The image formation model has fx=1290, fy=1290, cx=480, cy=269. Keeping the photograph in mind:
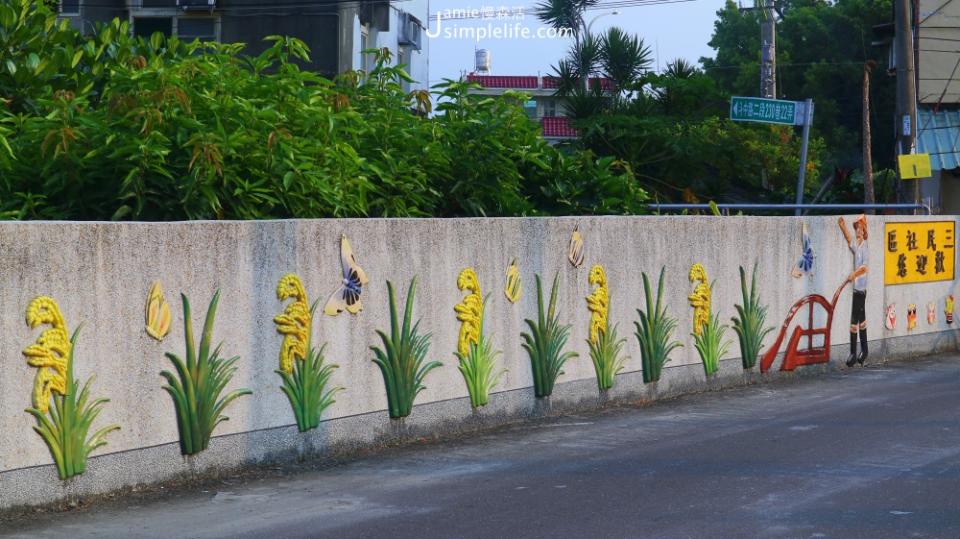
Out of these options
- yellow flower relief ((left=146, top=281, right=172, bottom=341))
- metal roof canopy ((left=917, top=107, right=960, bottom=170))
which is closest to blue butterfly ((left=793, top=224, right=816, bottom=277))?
yellow flower relief ((left=146, top=281, right=172, bottom=341))

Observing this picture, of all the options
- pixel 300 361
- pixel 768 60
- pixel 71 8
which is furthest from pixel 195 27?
pixel 300 361

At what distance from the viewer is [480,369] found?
982 centimetres

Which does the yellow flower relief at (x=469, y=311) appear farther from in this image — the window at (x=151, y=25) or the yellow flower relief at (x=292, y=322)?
Answer: the window at (x=151, y=25)

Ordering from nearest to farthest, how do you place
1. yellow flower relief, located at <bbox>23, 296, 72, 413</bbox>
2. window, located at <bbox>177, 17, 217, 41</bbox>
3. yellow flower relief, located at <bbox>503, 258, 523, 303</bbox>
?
yellow flower relief, located at <bbox>23, 296, 72, 413</bbox>
yellow flower relief, located at <bbox>503, 258, 523, 303</bbox>
window, located at <bbox>177, 17, 217, 41</bbox>

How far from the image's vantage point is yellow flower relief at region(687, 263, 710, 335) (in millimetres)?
12016

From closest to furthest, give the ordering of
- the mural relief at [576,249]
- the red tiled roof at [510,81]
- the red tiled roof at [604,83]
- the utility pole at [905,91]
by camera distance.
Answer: the mural relief at [576,249] → the utility pole at [905,91] → the red tiled roof at [604,83] → the red tiled roof at [510,81]

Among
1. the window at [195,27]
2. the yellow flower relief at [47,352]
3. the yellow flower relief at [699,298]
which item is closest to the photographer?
the yellow flower relief at [47,352]

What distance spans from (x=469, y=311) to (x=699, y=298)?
3.23 metres

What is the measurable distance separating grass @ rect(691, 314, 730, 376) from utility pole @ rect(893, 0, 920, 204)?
22.4ft

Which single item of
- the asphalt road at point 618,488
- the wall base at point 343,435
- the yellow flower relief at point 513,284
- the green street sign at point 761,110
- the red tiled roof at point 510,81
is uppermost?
the red tiled roof at point 510,81

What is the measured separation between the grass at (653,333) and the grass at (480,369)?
6.27 feet

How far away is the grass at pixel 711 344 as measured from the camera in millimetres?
12156

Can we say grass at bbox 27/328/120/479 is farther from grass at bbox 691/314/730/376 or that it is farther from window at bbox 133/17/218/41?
window at bbox 133/17/218/41

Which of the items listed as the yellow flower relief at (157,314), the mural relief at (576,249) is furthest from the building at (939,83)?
the yellow flower relief at (157,314)
